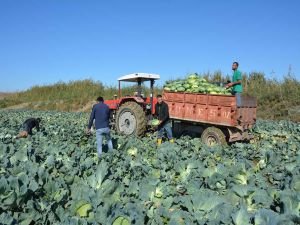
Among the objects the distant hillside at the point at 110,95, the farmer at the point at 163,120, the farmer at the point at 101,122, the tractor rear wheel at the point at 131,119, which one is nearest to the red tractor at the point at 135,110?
the tractor rear wheel at the point at 131,119

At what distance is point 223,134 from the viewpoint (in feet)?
33.0

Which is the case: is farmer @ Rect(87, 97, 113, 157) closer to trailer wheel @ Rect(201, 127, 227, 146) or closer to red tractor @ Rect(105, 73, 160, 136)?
red tractor @ Rect(105, 73, 160, 136)

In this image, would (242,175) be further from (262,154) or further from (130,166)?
(262,154)

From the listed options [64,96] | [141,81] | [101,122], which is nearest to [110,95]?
[64,96]

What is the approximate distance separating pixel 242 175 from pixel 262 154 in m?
2.39

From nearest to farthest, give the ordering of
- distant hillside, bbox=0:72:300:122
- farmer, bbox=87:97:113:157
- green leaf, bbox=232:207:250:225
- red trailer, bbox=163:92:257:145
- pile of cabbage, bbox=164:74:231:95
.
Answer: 1. green leaf, bbox=232:207:250:225
2. farmer, bbox=87:97:113:157
3. red trailer, bbox=163:92:257:145
4. pile of cabbage, bbox=164:74:231:95
5. distant hillside, bbox=0:72:300:122

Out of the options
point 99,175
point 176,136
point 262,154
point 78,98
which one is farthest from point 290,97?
point 78,98

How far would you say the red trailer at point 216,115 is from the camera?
9.80 meters

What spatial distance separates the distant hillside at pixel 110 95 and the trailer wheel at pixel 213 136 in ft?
37.2

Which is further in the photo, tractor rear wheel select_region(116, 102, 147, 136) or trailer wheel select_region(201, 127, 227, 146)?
tractor rear wheel select_region(116, 102, 147, 136)

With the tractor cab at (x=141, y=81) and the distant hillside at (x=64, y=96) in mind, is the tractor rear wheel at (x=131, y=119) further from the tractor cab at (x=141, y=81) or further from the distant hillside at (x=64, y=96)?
the distant hillside at (x=64, y=96)

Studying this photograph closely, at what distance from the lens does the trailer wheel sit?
1001 cm

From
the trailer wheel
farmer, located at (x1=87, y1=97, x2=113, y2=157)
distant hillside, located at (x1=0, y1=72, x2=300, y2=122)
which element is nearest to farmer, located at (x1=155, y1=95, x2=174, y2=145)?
the trailer wheel

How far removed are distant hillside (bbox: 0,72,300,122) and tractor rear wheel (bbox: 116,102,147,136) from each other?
11.4m
